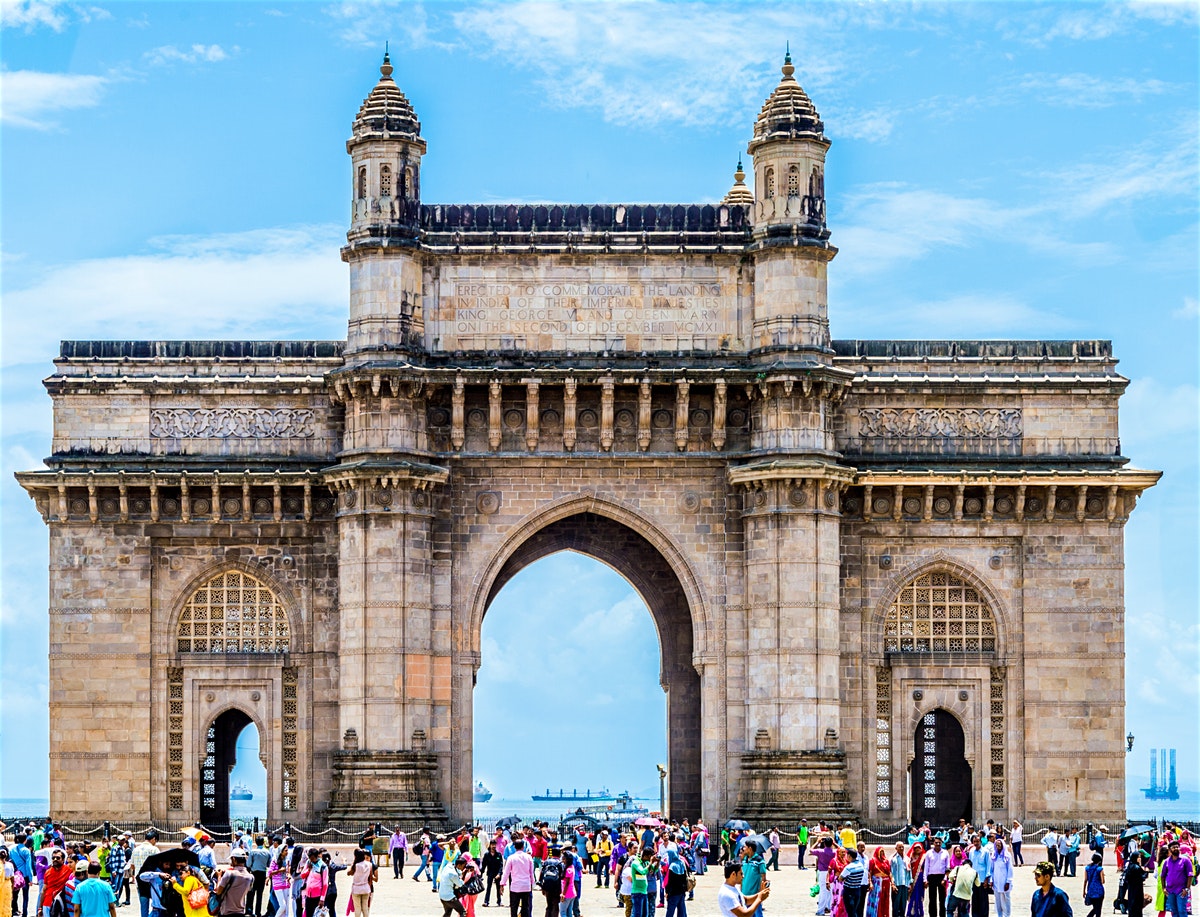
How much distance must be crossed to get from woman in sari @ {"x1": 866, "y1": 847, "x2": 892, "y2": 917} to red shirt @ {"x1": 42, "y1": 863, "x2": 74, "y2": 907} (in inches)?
462

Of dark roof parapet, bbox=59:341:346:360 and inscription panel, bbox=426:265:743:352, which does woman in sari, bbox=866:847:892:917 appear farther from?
dark roof parapet, bbox=59:341:346:360

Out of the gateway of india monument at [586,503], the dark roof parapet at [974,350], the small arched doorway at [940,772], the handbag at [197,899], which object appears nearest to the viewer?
the handbag at [197,899]

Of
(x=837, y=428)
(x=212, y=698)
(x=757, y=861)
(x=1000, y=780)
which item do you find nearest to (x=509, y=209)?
(x=837, y=428)

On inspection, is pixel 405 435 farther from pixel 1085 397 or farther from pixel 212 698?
pixel 1085 397

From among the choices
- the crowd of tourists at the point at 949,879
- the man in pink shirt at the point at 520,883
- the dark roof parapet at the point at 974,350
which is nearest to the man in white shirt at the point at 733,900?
the crowd of tourists at the point at 949,879

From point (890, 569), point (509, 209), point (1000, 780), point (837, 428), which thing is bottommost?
point (1000, 780)

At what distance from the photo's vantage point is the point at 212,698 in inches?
2072

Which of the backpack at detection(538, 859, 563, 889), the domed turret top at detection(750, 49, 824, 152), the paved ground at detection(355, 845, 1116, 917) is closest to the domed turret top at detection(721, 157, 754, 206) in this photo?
the domed turret top at detection(750, 49, 824, 152)

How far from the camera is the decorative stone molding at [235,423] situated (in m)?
52.8

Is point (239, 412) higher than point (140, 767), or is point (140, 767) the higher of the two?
point (239, 412)

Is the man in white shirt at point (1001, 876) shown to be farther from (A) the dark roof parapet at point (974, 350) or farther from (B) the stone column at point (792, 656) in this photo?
(A) the dark roof parapet at point (974, 350)

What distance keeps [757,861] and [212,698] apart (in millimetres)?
22326

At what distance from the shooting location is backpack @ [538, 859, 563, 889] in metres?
35.3

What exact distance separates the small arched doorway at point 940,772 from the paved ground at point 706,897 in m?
7.89
